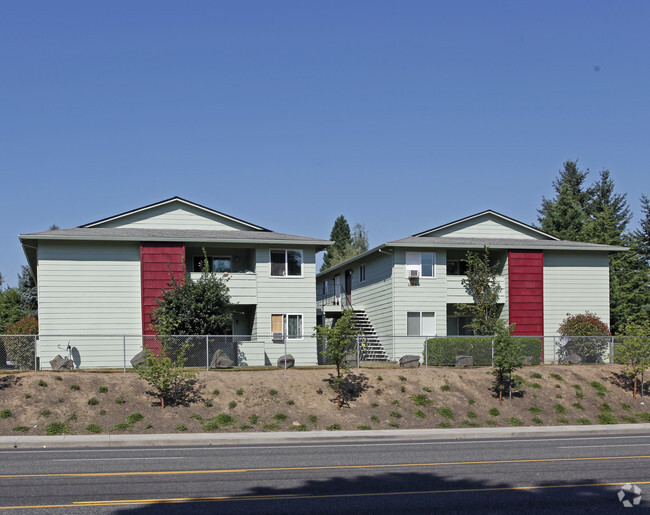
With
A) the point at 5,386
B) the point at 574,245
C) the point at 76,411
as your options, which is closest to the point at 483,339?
the point at 574,245

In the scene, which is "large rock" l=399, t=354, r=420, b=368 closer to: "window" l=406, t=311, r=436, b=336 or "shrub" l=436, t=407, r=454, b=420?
"window" l=406, t=311, r=436, b=336

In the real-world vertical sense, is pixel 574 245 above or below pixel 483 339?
above

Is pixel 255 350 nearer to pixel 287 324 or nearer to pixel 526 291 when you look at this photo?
pixel 287 324

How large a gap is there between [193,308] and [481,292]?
574 inches

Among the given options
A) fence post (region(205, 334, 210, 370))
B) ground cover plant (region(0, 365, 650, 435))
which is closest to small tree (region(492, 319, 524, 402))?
ground cover plant (region(0, 365, 650, 435))

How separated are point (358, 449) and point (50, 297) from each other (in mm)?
18682

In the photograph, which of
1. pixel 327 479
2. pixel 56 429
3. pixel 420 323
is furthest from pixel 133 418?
pixel 420 323

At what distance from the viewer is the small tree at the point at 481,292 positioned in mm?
36188

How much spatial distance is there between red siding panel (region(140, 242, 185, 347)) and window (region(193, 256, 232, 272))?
101 inches

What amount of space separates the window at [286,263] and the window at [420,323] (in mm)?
6091

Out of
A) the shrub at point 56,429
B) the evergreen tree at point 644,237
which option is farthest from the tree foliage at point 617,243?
the shrub at point 56,429

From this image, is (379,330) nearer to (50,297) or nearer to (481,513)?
(50,297)

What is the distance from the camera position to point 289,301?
34156 mm

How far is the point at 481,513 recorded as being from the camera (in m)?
9.85
